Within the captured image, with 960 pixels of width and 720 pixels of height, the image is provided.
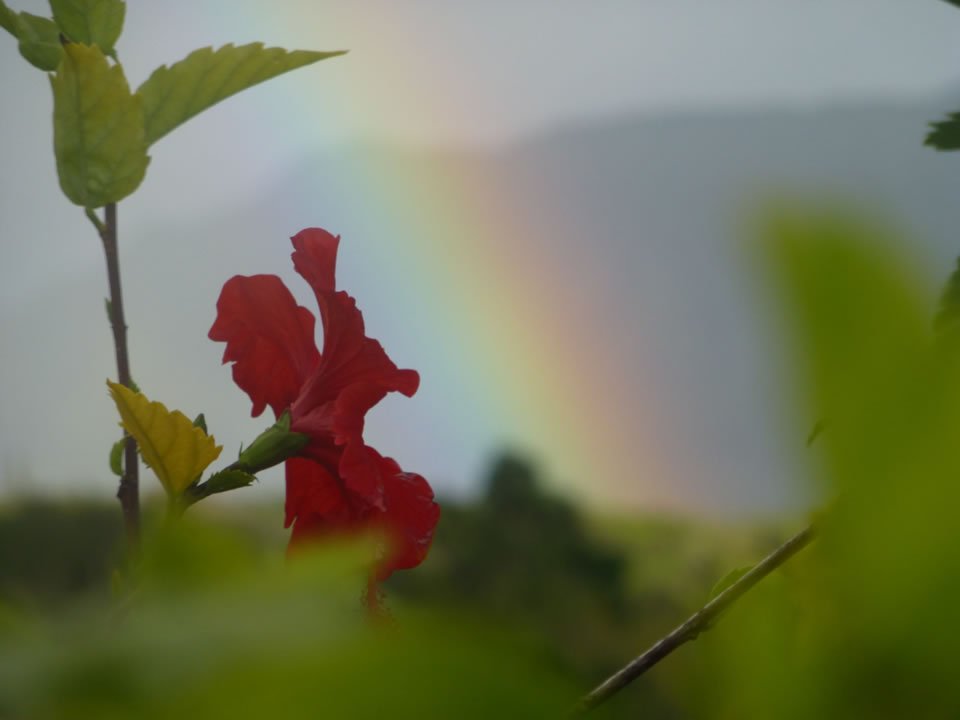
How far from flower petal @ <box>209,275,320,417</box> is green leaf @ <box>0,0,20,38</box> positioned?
0.33ft

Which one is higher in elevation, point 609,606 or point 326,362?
point 326,362

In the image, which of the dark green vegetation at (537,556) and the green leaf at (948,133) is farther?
the dark green vegetation at (537,556)

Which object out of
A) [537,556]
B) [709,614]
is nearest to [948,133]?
[709,614]

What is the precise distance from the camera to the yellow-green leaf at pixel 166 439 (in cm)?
25

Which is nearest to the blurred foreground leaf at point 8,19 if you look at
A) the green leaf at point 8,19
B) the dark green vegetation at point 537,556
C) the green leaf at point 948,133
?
the green leaf at point 8,19

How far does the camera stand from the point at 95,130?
28cm

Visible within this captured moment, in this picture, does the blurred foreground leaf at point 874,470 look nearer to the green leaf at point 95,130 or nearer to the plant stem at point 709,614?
the plant stem at point 709,614

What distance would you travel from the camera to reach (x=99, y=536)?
339cm

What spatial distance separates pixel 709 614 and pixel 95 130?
0.75ft

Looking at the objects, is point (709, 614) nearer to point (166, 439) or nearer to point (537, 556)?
point (166, 439)

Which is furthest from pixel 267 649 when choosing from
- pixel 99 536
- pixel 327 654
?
pixel 99 536

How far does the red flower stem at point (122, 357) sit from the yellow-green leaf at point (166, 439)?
0.01 metres

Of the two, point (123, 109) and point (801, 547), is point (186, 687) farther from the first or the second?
point (123, 109)

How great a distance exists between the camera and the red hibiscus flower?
282mm
